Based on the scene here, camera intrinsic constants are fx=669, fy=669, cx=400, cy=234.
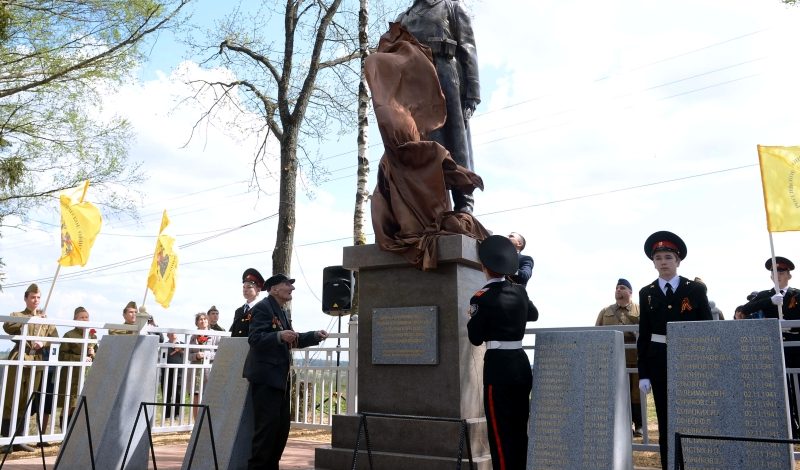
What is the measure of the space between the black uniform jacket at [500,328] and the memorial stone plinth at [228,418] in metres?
2.38

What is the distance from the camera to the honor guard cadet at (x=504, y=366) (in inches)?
180

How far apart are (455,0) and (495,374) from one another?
13.9 ft

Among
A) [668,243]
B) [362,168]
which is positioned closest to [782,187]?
[668,243]

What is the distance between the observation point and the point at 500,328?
15.3 ft

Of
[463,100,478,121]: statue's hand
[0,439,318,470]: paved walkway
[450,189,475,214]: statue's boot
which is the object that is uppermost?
[463,100,478,121]: statue's hand

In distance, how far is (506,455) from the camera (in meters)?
4.54

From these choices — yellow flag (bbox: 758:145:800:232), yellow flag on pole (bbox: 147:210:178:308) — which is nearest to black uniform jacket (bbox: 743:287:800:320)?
yellow flag (bbox: 758:145:800:232)

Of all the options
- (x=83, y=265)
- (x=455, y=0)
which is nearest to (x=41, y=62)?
(x=83, y=265)

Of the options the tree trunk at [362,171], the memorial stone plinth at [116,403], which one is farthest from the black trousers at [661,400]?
the tree trunk at [362,171]

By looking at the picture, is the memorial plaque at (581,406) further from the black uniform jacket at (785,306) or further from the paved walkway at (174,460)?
the black uniform jacket at (785,306)

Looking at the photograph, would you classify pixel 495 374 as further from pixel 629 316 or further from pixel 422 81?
pixel 629 316

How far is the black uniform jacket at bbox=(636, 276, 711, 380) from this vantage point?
488cm

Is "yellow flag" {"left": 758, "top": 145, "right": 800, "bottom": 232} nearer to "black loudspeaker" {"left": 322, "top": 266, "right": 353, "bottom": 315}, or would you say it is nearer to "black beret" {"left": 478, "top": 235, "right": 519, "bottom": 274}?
"black beret" {"left": 478, "top": 235, "right": 519, "bottom": 274}

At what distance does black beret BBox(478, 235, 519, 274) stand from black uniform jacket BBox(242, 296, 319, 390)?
186 centimetres
